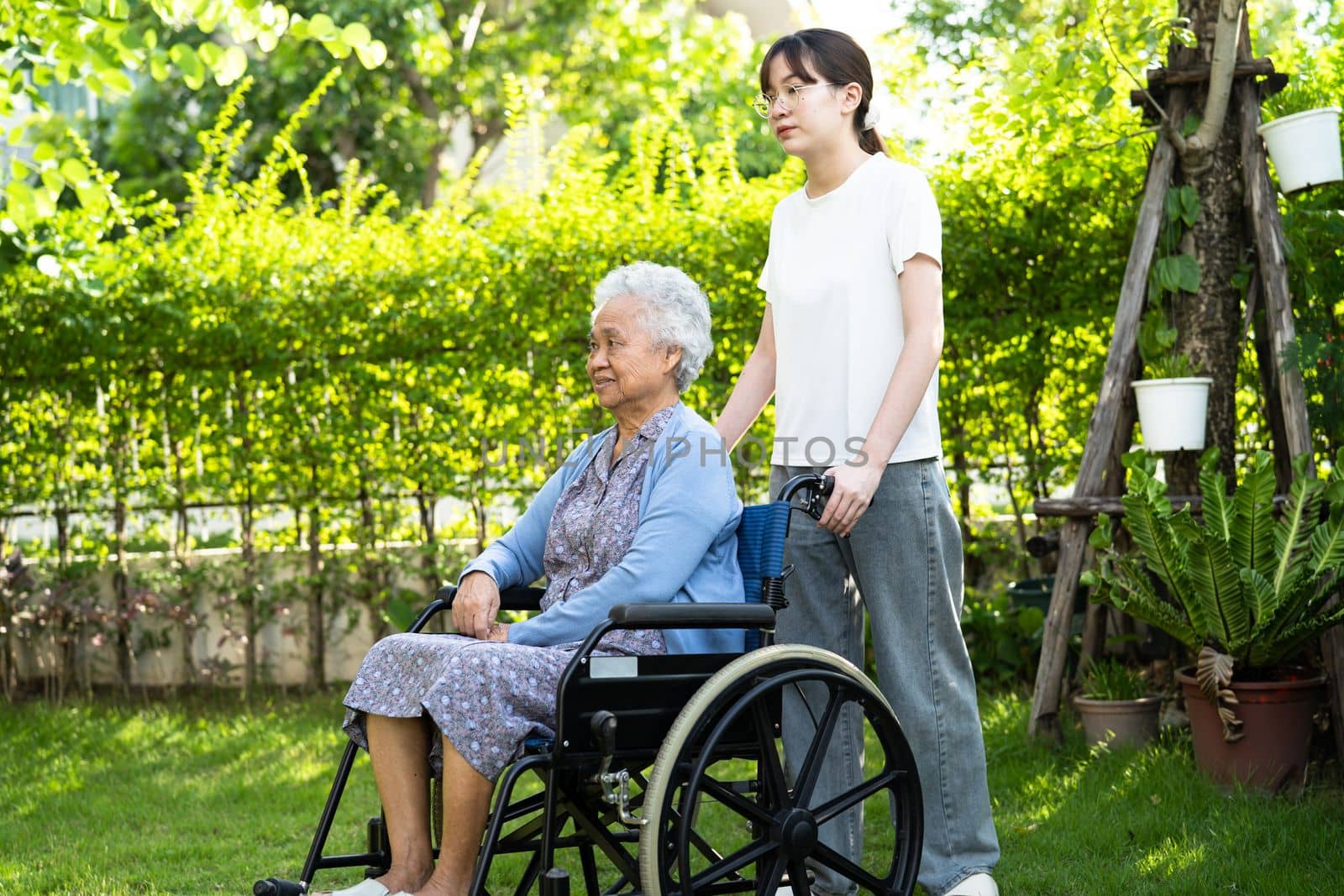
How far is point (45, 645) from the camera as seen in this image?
17.1 ft

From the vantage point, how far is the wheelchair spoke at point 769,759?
213 cm

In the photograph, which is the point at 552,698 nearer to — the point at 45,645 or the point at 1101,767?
the point at 1101,767

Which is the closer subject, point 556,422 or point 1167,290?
Answer: point 1167,290

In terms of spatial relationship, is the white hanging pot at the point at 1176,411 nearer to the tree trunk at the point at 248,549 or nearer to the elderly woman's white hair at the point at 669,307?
the elderly woman's white hair at the point at 669,307

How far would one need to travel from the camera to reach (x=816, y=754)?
2.22 m

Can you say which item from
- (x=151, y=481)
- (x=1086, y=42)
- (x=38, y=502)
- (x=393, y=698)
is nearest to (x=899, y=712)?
(x=393, y=698)

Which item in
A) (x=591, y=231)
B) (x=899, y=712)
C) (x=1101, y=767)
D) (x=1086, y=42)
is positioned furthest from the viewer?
(x=591, y=231)

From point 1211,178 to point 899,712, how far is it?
82.4 inches

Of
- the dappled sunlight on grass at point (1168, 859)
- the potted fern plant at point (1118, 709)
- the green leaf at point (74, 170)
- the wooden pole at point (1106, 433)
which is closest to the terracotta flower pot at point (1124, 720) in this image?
the potted fern plant at point (1118, 709)

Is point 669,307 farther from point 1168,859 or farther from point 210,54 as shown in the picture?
point 210,54

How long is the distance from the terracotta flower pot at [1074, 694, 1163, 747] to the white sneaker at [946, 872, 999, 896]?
54.2 inches

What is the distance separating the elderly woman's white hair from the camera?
2367mm

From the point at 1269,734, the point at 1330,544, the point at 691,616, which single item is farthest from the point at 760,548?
the point at 1269,734

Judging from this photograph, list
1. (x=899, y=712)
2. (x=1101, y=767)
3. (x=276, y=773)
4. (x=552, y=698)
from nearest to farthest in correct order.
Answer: (x=552, y=698)
(x=899, y=712)
(x=1101, y=767)
(x=276, y=773)
